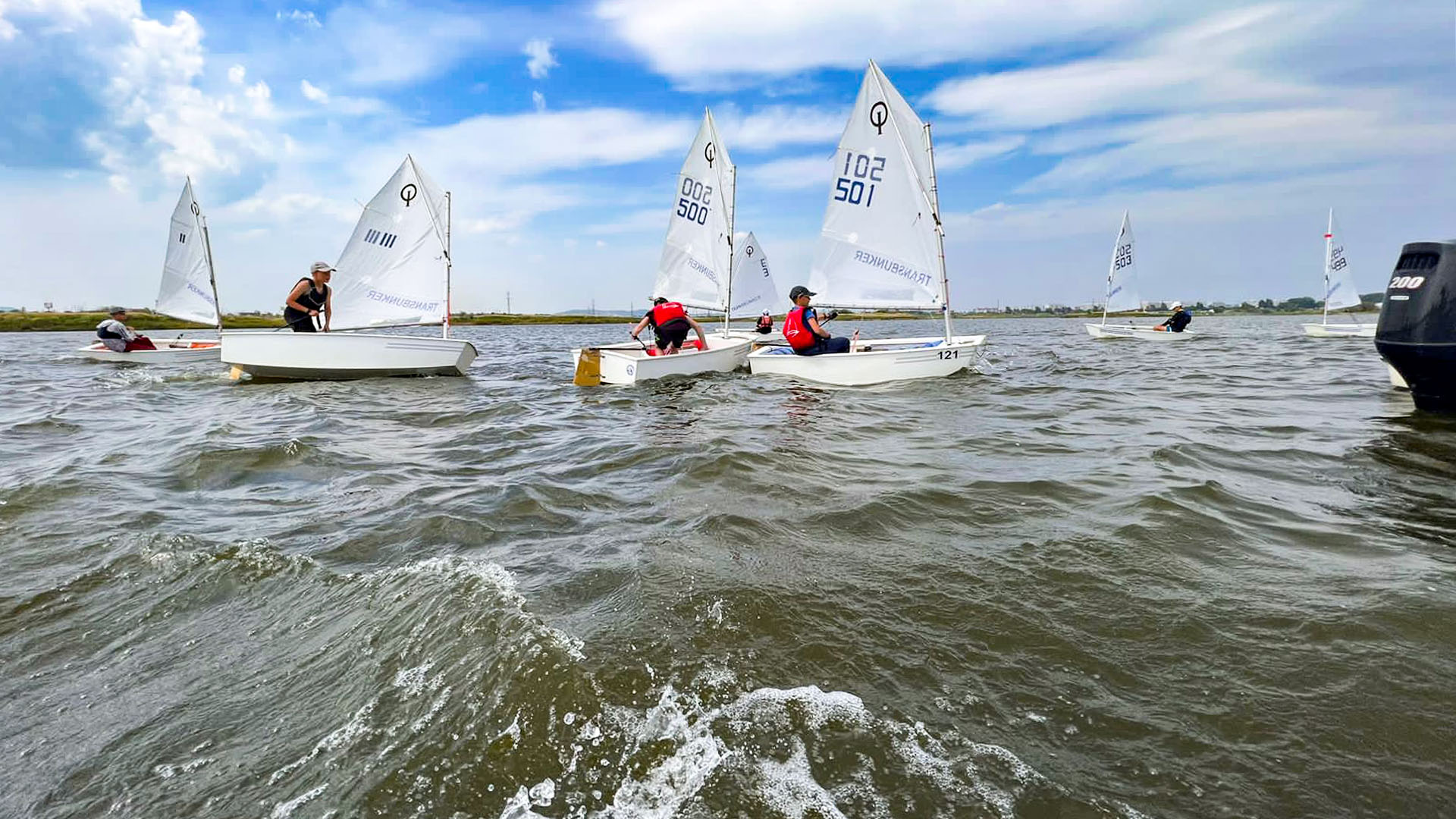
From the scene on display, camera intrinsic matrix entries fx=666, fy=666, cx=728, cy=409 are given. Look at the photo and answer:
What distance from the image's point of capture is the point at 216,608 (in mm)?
3520

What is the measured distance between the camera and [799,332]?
45.2 feet

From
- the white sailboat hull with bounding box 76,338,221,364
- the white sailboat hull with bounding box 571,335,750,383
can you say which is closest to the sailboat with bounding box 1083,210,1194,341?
the white sailboat hull with bounding box 571,335,750,383

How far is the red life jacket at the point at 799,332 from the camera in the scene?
13734mm

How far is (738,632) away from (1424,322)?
359 inches

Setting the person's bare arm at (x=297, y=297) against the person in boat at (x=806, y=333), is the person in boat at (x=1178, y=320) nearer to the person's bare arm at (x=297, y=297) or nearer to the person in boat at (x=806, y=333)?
the person in boat at (x=806, y=333)

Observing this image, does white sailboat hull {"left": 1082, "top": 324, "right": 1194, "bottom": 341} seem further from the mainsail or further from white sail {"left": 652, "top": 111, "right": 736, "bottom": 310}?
white sail {"left": 652, "top": 111, "right": 736, "bottom": 310}

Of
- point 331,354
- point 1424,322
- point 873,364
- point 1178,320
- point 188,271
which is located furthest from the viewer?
point 1178,320

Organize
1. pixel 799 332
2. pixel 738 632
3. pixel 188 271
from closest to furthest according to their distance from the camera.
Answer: pixel 738 632 → pixel 799 332 → pixel 188 271

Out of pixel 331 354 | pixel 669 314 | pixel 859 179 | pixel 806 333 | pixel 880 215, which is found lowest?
pixel 331 354

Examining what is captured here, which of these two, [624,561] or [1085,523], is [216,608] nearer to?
[624,561]

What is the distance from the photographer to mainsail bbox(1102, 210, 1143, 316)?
108 ft

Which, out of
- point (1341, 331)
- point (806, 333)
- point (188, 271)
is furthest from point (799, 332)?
point (1341, 331)

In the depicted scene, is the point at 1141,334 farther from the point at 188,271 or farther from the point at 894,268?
the point at 188,271

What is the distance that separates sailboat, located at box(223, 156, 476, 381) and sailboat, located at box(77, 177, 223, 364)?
30.7ft
